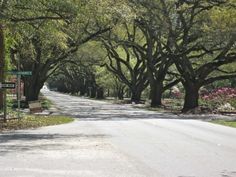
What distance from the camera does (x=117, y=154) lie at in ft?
48.3

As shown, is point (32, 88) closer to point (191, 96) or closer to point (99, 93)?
point (191, 96)

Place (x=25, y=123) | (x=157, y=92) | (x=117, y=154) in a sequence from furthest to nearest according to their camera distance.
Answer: (x=157, y=92)
(x=25, y=123)
(x=117, y=154)

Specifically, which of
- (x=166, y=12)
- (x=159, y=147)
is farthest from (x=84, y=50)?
(x=159, y=147)

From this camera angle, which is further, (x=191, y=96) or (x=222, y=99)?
(x=222, y=99)

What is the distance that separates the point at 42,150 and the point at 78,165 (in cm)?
337

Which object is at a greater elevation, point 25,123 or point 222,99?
point 222,99

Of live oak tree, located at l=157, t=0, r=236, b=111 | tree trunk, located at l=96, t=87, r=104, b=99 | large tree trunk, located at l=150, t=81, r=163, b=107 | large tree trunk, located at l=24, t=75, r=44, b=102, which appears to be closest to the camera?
live oak tree, located at l=157, t=0, r=236, b=111

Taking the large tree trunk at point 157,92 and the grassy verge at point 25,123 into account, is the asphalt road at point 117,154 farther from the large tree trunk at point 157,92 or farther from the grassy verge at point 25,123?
the large tree trunk at point 157,92

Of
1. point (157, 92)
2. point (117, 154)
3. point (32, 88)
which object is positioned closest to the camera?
point (117, 154)

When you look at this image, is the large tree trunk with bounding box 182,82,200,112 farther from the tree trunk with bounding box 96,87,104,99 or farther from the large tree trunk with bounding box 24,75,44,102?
the tree trunk with bounding box 96,87,104,99

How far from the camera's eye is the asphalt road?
11.7 m

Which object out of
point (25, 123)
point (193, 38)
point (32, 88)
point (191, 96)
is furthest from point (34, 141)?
point (32, 88)

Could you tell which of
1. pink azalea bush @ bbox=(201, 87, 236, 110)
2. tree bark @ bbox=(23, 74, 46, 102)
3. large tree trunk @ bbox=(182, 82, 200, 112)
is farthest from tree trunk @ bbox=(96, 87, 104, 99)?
large tree trunk @ bbox=(182, 82, 200, 112)

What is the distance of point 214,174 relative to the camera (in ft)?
37.4
